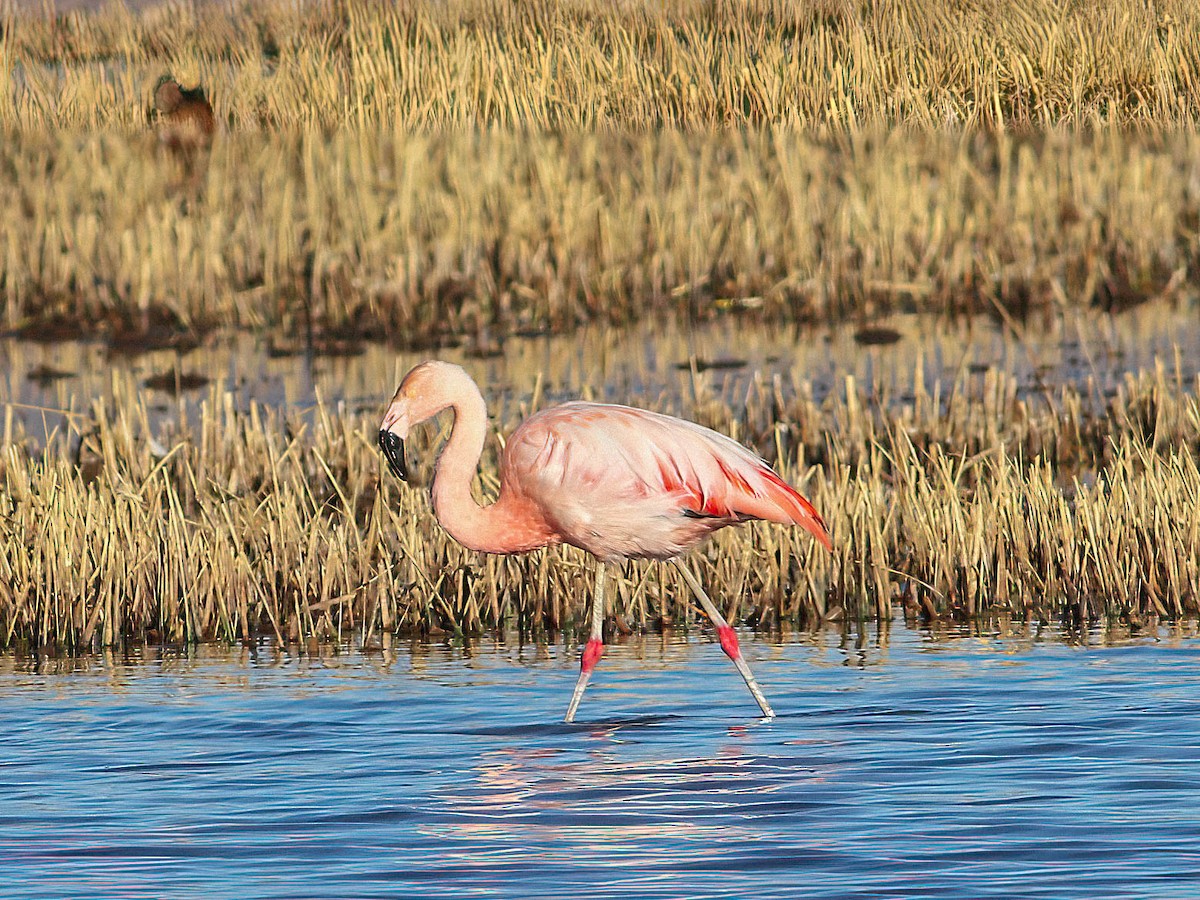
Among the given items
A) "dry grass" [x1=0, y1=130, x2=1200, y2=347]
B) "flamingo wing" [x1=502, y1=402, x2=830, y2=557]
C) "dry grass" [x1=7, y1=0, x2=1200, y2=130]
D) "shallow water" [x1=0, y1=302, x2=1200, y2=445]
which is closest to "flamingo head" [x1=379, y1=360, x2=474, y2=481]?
"flamingo wing" [x1=502, y1=402, x2=830, y2=557]

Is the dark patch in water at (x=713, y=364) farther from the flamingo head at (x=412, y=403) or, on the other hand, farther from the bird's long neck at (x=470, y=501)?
the flamingo head at (x=412, y=403)

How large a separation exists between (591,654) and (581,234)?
10194 mm

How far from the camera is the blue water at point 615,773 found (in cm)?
567

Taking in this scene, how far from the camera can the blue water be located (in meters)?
5.67

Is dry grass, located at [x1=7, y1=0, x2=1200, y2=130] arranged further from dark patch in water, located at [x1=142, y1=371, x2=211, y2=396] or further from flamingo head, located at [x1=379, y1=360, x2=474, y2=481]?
flamingo head, located at [x1=379, y1=360, x2=474, y2=481]

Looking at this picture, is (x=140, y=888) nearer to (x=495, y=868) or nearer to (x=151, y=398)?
(x=495, y=868)

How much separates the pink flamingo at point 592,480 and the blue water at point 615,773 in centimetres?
55

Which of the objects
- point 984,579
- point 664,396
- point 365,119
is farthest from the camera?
point 365,119

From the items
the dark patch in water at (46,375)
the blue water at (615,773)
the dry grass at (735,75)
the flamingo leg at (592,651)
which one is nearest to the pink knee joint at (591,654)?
the flamingo leg at (592,651)

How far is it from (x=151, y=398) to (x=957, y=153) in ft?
27.6

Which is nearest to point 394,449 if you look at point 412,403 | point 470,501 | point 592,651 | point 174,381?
point 412,403

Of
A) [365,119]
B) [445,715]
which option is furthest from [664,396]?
[365,119]

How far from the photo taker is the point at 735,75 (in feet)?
72.0

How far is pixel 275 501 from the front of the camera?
9641 millimetres
